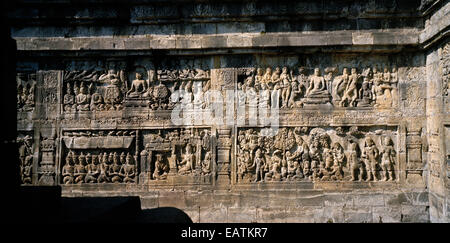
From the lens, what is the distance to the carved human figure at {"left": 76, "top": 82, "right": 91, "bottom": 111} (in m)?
7.20

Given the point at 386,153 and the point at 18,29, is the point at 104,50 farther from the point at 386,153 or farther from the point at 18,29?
the point at 386,153

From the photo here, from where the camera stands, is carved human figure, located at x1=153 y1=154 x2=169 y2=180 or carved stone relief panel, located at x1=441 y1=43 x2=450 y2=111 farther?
carved human figure, located at x1=153 y1=154 x2=169 y2=180

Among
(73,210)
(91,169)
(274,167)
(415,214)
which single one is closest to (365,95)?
(274,167)

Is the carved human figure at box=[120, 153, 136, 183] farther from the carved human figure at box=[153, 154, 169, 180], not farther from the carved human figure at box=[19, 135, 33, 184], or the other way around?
the carved human figure at box=[19, 135, 33, 184]

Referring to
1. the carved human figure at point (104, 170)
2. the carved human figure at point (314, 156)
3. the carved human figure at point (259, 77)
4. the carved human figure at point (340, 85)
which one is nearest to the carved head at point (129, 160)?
the carved human figure at point (104, 170)

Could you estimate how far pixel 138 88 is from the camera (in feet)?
23.5

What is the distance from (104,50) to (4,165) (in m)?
4.56

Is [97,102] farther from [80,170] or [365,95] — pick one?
[365,95]

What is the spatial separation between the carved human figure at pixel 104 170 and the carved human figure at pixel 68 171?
2.19ft

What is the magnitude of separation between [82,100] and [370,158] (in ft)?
22.7

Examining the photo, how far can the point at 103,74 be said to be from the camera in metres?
7.24

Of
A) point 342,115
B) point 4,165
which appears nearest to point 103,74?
point 4,165

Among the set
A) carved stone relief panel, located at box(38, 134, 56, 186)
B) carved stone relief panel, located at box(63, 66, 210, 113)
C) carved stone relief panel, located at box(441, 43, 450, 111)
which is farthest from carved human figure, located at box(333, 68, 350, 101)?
carved stone relief panel, located at box(38, 134, 56, 186)

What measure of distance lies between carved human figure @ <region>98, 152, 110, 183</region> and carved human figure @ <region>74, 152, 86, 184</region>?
1.34 ft
